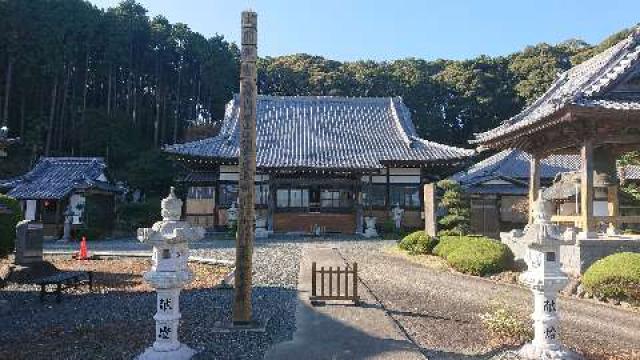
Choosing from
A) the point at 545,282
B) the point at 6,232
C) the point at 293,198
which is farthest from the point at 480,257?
the point at 293,198

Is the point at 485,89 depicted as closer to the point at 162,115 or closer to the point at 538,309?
the point at 162,115

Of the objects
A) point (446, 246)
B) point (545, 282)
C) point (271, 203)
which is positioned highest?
point (271, 203)

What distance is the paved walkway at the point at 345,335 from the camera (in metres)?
6.23

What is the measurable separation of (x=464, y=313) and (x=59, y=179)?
25.2 m

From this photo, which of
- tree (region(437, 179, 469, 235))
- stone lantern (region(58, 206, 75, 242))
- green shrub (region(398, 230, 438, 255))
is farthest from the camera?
stone lantern (region(58, 206, 75, 242))

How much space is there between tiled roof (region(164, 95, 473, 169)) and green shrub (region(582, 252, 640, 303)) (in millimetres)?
15801

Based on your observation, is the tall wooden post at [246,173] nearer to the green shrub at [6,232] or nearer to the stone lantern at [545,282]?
the stone lantern at [545,282]

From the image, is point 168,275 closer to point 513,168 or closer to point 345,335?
point 345,335

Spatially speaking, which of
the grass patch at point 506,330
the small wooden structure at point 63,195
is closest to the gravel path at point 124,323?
the grass patch at point 506,330

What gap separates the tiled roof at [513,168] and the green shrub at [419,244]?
15.4m

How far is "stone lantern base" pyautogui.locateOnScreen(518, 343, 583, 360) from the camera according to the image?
19.9ft

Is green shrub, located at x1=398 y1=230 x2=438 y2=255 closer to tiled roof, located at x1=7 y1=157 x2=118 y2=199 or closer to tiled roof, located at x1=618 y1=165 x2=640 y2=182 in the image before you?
tiled roof, located at x1=7 y1=157 x2=118 y2=199

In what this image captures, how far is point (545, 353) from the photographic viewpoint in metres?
6.08

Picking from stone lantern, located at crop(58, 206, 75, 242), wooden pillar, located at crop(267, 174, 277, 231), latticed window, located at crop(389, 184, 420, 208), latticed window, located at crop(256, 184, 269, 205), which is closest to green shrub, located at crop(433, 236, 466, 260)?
latticed window, located at crop(389, 184, 420, 208)
